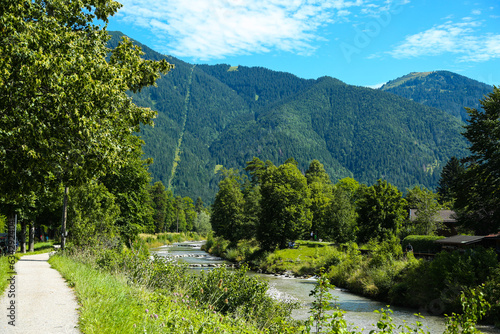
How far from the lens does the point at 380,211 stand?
151 feet

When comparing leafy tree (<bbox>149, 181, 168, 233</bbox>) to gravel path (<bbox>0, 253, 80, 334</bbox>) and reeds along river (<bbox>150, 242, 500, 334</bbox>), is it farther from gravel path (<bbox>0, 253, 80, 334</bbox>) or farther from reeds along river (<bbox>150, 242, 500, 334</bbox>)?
gravel path (<bbox>0, 253, 80, 334</bbox>)

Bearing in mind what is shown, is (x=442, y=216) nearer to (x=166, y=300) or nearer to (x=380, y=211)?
(x=380, y=211)

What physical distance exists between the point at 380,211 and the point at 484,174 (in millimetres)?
17163

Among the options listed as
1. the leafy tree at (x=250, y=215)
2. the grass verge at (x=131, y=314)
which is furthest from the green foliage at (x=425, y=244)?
the grass verge at (x=131, y=314)

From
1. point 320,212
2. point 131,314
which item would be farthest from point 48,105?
point 320,212

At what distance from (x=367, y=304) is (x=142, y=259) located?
60.5ft

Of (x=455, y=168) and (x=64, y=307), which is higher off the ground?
(x=455, y=168)

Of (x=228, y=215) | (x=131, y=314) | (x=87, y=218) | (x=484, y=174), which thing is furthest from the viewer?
(x=228, y=215)

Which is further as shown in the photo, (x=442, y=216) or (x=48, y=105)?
(x=442, y=216)

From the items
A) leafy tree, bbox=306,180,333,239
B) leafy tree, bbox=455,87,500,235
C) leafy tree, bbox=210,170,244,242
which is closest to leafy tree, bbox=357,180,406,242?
leafy tree, bbox=455,87,500,235

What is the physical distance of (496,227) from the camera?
29219 millimetres

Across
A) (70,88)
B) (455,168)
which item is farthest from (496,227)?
(455,168)

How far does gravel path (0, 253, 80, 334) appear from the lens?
7328mm

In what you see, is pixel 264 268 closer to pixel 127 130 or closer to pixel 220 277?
pixel 220 277
